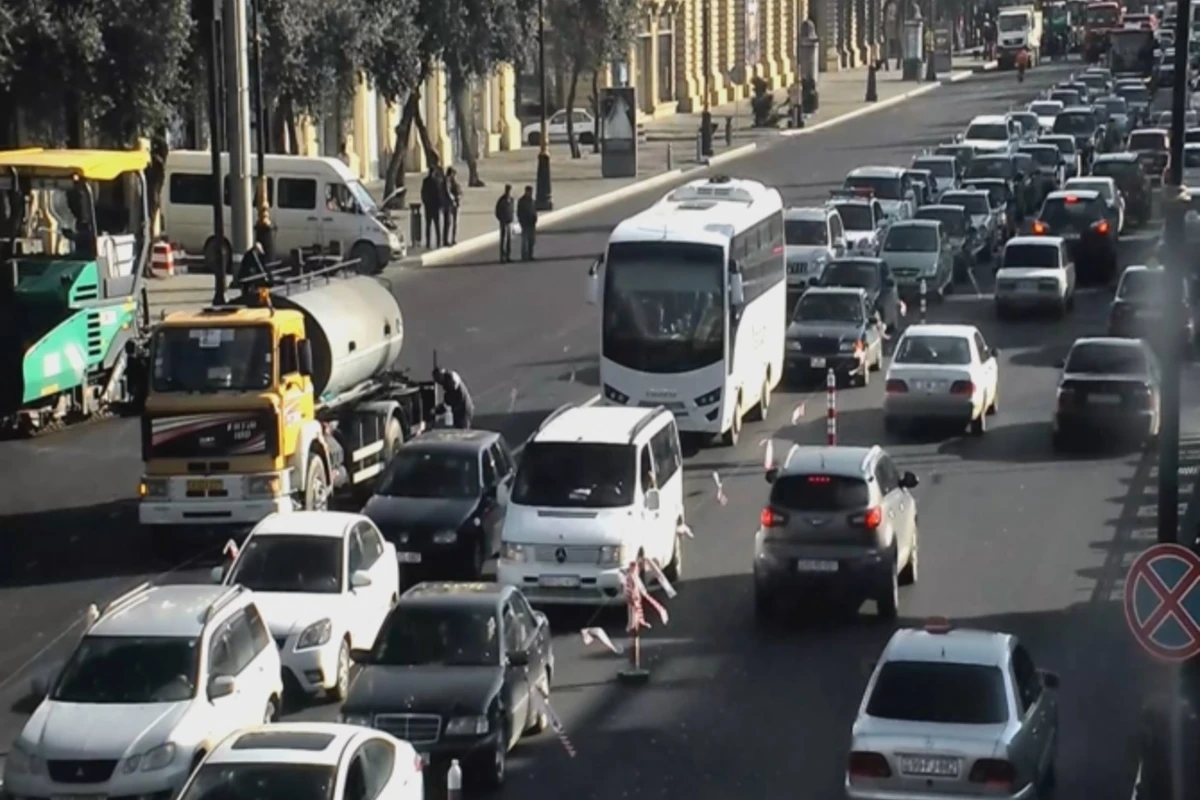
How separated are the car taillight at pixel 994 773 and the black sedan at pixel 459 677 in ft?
12.1

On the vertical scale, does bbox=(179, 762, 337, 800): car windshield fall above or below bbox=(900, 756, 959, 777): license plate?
above

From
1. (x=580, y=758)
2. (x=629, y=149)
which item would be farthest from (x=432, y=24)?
(x=580, y=758)

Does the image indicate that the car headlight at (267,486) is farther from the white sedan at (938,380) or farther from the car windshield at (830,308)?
the car windshield at (830,308)

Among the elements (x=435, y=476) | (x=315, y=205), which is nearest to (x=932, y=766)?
(x=435, y=476)

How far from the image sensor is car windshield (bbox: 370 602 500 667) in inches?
725

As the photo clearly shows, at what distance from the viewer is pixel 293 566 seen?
21.3 meters

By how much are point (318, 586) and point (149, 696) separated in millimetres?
3718

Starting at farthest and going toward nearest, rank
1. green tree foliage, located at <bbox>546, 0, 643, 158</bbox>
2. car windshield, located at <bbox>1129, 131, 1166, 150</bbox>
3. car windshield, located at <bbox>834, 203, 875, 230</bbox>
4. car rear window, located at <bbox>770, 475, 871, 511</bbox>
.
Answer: green tree foliage, located at <bbox>546, 0, 643, 158</bbox> < car windshield, located at <bbox>1129, 131, 1166, 150</bbox> < car windshield, located at <bbox>834, 203, 875, 230</bbox> < car rear window, located at <bbox>770, 475, 871, 511</bbox>

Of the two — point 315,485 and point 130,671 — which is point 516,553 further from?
point 130,671

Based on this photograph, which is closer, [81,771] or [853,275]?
[81,771]

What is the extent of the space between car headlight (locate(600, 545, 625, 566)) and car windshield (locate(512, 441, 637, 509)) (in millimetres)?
586

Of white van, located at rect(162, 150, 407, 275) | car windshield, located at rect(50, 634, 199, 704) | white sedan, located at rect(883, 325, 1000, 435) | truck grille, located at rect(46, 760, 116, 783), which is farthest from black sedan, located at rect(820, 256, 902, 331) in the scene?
truck grille, located at rect(46, 760, 116, 783)

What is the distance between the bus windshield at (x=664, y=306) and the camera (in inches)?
1275

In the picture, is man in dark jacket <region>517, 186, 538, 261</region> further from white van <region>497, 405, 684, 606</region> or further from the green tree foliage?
white van <region>497, 405, 684, 606</region>
